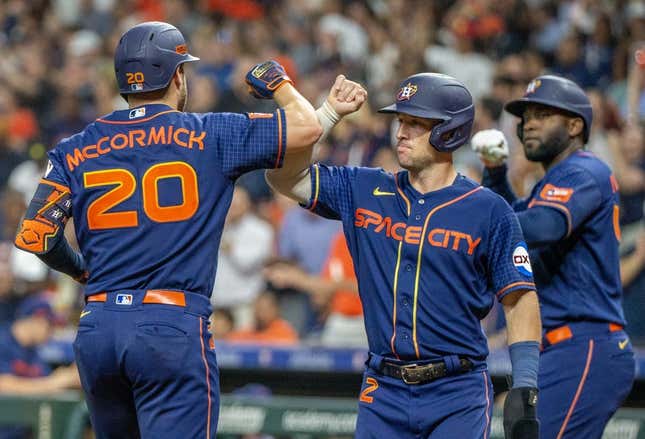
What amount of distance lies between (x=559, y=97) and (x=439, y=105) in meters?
1.04

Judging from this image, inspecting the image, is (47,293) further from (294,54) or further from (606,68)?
(606,68)

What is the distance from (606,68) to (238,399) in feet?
16.7

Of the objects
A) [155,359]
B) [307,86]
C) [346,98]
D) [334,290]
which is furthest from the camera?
[307,86]

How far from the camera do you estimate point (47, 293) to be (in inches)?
356

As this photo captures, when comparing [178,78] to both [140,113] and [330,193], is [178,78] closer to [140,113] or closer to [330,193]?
[140,113]

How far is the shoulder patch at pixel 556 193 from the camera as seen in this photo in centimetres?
502

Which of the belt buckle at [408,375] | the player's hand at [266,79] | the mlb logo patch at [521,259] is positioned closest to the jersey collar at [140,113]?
the player's hand at [266,79]

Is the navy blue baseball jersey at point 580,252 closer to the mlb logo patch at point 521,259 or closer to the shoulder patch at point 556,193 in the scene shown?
the shoulder patch at point 556,193

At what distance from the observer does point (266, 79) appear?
14.7ft

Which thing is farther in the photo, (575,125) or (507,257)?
(575,125)

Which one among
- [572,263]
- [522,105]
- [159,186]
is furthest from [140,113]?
[572,263]

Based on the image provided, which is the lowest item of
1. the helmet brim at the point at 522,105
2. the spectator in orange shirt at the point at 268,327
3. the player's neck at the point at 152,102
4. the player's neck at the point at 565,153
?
the spectator in orange shirt at the point at 268,327

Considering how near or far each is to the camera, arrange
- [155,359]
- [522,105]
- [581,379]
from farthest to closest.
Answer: [522,105], [581,379], [155,359]

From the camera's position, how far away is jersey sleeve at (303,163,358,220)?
4.65 m
